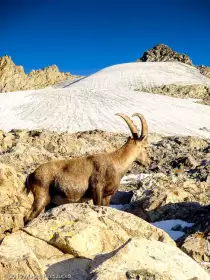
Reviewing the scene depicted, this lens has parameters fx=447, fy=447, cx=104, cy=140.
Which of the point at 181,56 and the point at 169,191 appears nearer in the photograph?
the point at 169,191

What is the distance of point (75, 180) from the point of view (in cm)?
1152

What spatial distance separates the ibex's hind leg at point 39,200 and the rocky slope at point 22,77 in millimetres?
82941

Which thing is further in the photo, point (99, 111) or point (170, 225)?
point (99, 111)

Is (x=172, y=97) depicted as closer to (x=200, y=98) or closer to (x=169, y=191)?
(x=200, y=98)

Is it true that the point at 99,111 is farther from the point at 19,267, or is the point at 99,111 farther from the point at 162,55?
the point at 162,55

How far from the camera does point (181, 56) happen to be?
108750 mm

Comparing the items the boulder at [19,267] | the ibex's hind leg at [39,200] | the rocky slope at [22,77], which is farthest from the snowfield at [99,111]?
the rocky slope at [22,77]

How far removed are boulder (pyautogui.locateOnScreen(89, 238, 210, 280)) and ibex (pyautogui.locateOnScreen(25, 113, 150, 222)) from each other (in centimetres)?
565

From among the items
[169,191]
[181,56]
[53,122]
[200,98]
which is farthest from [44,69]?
[169,191]

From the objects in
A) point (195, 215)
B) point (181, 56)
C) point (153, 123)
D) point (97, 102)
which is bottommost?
point (195, 215)

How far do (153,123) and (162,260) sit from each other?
119ft

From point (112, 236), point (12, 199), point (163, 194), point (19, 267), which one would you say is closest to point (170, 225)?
point (163, 194)

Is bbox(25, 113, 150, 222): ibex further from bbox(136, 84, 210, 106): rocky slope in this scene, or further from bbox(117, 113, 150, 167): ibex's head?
bbox(136, 84, 210, 106): rocky slope

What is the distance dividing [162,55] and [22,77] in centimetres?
3752
